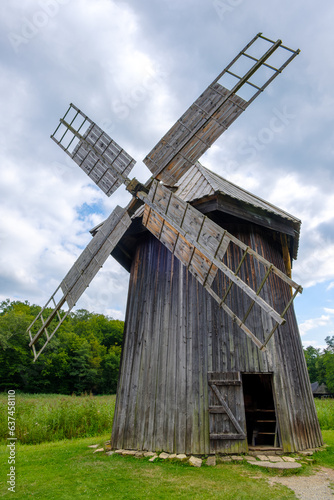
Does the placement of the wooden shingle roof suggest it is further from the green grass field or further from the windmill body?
the green grass field

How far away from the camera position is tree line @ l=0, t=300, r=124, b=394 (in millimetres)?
35375

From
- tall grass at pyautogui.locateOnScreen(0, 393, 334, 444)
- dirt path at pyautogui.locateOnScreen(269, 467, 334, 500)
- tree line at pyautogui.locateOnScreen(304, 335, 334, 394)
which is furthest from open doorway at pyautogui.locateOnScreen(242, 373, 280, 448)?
tree line at pyautogui.locateOnScreen(304, 335, 334, 394)

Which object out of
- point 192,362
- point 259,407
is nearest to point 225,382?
point 192,362

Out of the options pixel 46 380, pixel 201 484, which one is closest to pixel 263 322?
pixel 201 484

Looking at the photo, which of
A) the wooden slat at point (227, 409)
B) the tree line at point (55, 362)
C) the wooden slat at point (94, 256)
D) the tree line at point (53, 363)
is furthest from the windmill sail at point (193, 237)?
the tree line at point (55, 362)

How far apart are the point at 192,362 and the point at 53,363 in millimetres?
38081

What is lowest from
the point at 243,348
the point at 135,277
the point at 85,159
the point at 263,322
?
the point at 243,348

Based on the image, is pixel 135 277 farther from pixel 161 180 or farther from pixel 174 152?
pixel 174 152

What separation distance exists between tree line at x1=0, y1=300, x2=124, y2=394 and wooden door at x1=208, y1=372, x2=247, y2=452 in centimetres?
2767

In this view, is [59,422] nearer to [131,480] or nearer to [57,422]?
[57,422]

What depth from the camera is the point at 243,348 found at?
6484 millimetres

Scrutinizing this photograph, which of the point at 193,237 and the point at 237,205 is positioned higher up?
the point at 237,205

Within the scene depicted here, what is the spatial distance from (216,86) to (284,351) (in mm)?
6017

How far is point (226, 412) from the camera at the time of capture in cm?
600
